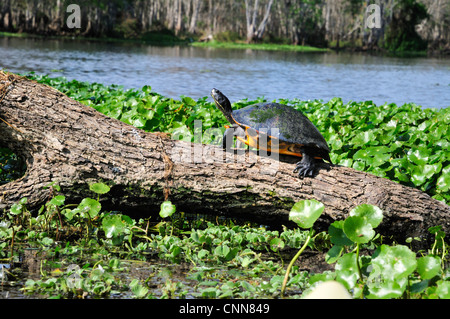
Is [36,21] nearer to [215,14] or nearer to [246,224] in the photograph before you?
[215,14]

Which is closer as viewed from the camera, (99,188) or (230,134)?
(99,188)

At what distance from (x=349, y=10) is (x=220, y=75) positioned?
1400 inches

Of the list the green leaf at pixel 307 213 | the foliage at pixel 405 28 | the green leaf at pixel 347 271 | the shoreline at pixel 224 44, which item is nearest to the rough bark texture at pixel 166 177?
the green leaf at pixel 307 213

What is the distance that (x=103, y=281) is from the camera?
103 inches

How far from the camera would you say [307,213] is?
8.73ft

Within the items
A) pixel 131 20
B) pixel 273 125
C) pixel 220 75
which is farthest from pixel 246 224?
pixel 131 20

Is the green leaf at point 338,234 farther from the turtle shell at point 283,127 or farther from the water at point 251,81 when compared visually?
the water at point 251,81

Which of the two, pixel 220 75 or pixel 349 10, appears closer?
pixel 220 75

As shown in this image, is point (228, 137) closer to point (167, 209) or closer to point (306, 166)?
point (306, 166)

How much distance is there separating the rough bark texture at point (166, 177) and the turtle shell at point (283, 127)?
6.7 inches

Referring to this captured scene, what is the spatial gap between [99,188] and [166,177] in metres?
0.46

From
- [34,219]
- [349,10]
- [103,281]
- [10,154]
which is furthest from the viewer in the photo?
[349,10]

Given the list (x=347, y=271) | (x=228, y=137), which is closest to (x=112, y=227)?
(x=228, y=137)

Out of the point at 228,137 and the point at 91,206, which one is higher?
the point at 228,137
